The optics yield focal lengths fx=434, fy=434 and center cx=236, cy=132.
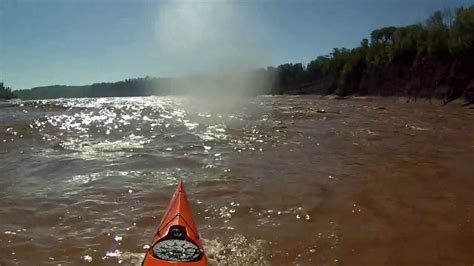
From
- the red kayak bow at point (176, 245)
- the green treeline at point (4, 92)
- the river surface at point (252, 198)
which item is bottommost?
the river surface at point (252, 198)

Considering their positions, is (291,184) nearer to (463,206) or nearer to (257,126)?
(463,206)

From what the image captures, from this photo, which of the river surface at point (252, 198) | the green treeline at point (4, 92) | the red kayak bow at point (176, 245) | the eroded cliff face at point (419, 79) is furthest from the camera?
the green treeline at point (4, 92)

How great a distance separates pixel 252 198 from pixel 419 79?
45.6m

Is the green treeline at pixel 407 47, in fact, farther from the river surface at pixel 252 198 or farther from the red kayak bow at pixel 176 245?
the red kayak bow at pixel 176 245

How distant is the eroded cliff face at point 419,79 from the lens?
1576 inches

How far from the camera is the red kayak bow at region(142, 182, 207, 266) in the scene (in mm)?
4535

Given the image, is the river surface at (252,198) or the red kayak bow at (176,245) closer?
the red kayak bow at (176,245)

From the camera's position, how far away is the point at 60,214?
720cm

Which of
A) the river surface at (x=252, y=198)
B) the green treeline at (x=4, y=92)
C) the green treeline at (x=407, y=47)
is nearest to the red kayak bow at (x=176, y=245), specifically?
the river surface at (x=252, y=198)

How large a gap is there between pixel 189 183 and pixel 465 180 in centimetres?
574

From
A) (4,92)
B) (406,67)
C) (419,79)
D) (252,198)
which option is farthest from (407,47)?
(4,92)

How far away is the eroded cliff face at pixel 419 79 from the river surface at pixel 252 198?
2732cm

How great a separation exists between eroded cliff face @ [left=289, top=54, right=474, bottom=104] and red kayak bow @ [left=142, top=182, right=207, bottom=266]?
35.9 meters

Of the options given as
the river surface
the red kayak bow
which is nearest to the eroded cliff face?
the river surface
